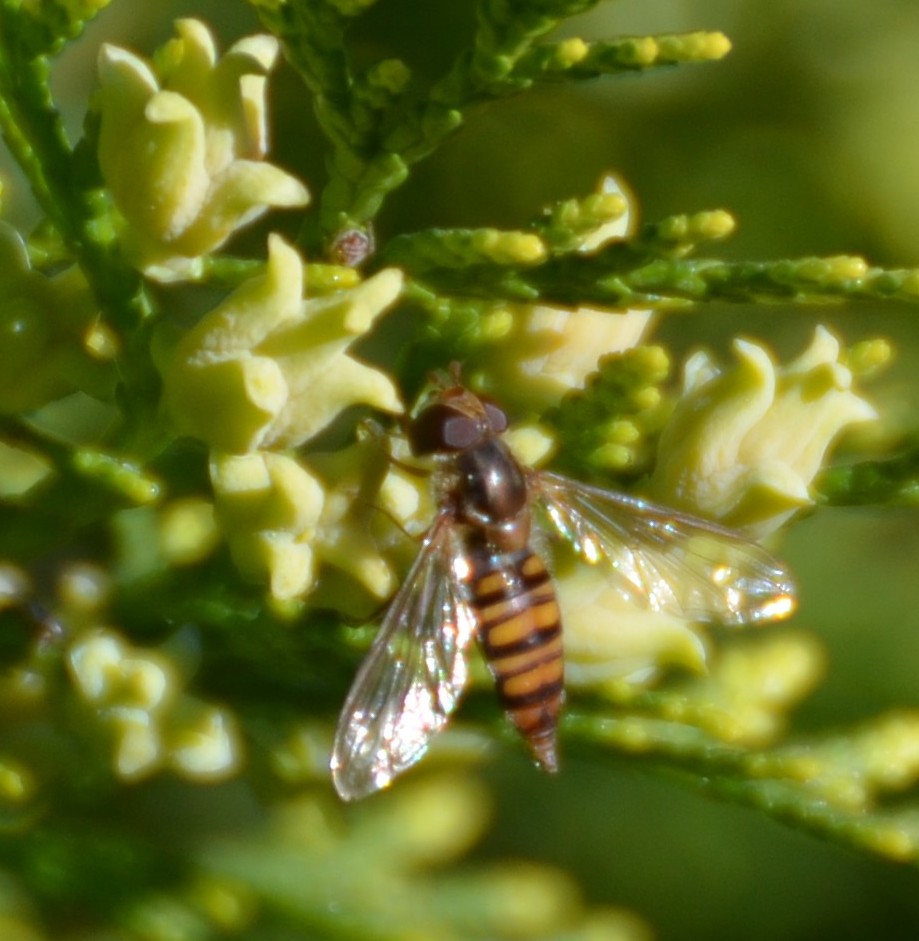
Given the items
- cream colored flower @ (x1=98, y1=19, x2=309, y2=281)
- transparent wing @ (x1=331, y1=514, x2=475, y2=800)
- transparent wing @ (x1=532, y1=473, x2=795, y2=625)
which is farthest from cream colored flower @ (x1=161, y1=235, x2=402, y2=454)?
transparent wing @ (x1=532, y1=473, x2=795, y2=625)

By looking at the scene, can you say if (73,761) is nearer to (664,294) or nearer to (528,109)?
(664,294)

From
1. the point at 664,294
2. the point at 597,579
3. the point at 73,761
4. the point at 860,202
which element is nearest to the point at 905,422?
the point at 597,579

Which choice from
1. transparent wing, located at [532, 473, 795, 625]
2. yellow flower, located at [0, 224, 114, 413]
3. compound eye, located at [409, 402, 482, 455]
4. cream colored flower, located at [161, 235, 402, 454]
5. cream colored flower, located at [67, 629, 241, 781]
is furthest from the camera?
transparent wing, located at [532, 473, 795, 625]

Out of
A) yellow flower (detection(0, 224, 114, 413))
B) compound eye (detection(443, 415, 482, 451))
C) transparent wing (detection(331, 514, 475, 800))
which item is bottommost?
transparent wing (detection(331, 514, 475, 800))

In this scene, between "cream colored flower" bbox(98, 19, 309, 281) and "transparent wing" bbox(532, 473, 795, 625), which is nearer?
"cream colored flower" bbox(98, 19, 309, 281)

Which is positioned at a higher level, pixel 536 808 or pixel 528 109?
pixel 528 109

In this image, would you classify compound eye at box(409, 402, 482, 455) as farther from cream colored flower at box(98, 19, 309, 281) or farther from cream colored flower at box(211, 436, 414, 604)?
cream colored flower at box(98, 19, 309, 281)
